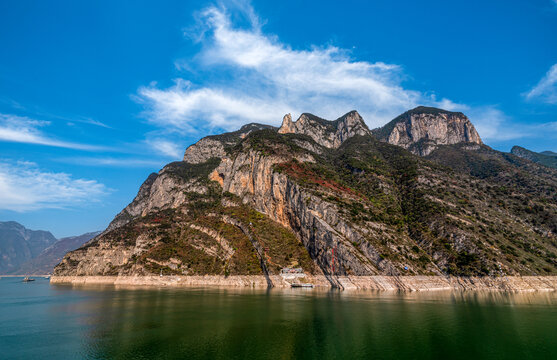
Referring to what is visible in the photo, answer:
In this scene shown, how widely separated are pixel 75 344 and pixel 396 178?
146 m

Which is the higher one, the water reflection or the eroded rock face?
the eroded rock face

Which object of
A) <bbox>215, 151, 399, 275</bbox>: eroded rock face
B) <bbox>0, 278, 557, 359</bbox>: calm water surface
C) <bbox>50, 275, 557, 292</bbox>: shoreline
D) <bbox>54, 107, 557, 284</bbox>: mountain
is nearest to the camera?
<bbox>0, 278, 557, 359</bbox>: calm water surface

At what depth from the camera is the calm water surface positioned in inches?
1271

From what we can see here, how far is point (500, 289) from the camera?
84750 mm

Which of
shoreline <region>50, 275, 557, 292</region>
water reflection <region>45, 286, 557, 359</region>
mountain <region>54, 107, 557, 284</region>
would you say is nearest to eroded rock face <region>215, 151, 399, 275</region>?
mountain <region>54, 107, 557, 284</region>

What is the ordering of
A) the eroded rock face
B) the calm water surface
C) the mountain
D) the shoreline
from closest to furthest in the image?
the calm water surface, the shoreline, the eroded rock face, the mountain

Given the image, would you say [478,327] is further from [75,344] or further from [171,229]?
[171,229]

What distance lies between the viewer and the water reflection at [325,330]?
32281mm

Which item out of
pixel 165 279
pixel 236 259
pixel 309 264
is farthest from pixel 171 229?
pixel 309 264

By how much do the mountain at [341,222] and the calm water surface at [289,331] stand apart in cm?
3294

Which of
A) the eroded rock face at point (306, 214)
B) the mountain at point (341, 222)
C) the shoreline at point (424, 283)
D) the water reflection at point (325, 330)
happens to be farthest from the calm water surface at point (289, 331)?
the mountain at point (341, 222)

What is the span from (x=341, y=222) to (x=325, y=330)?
65.7m

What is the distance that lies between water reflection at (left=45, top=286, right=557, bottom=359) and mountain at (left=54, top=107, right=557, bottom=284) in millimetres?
32706

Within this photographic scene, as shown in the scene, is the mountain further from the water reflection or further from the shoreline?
the water reflection
